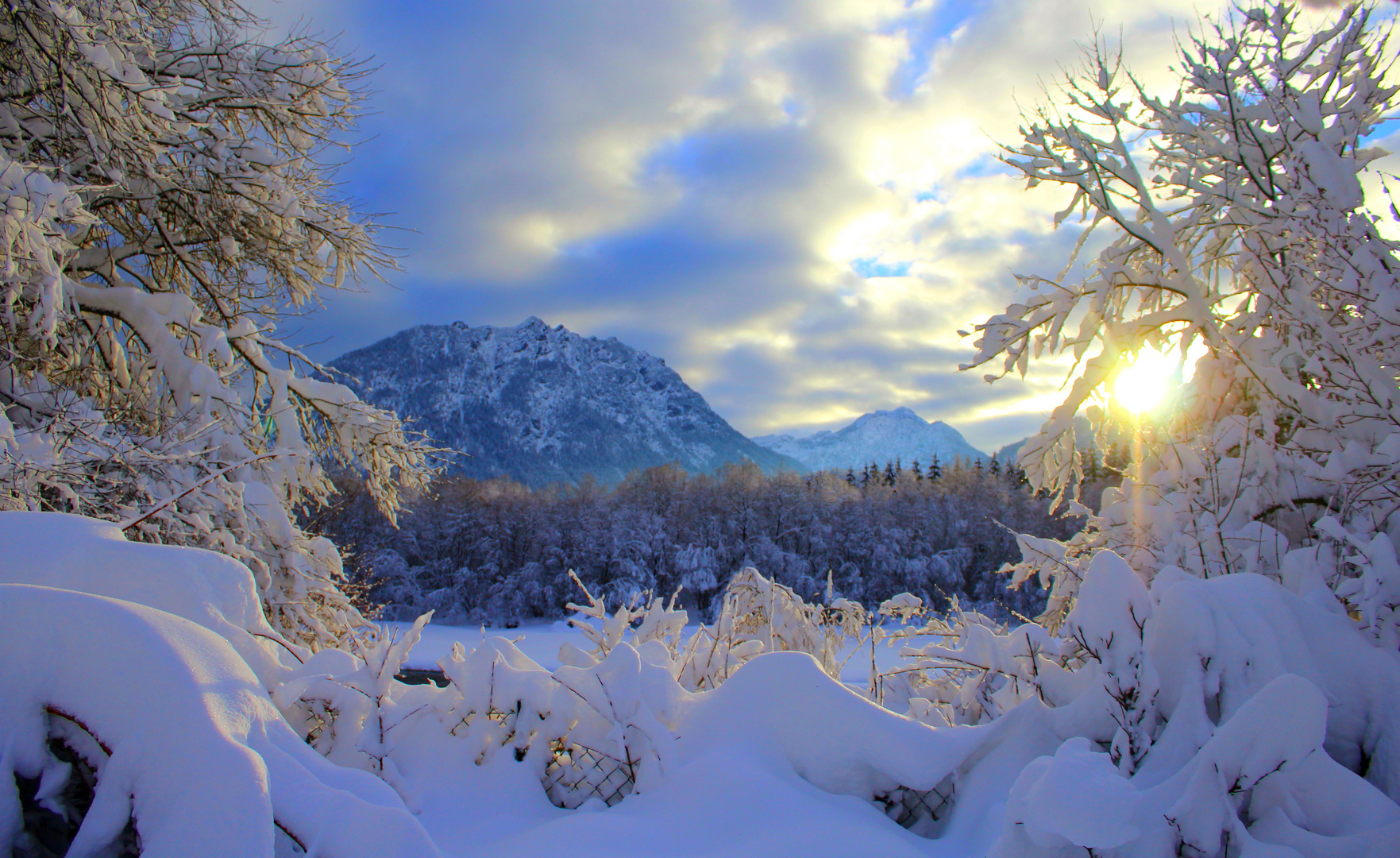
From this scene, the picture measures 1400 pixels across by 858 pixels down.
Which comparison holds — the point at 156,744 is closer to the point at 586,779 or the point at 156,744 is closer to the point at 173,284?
the point at 586,779

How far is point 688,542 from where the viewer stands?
40.1 meters

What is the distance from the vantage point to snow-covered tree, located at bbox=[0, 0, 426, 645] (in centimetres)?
405

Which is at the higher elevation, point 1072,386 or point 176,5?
point 176,5

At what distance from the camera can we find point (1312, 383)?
14.5ft

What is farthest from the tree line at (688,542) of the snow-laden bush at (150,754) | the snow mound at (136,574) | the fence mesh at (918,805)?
the snow-laden bush at (150,754)

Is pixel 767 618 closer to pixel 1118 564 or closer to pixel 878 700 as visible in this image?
pixel 878 700

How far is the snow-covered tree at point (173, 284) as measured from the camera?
4047 mm

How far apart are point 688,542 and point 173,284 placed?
114 ft

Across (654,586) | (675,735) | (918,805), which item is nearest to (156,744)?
(675,735)

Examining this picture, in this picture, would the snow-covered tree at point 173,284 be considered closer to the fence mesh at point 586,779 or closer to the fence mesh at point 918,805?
the fence mesh at point 586,779

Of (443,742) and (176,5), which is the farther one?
(176,5)

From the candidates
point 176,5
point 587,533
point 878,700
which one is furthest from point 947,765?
point 587,533

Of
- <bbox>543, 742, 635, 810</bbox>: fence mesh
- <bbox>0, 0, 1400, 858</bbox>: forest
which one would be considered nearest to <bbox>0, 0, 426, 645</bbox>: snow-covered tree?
<bbox>0, 0, 1400, 858</bbox>: forest

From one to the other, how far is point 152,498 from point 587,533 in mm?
36347
